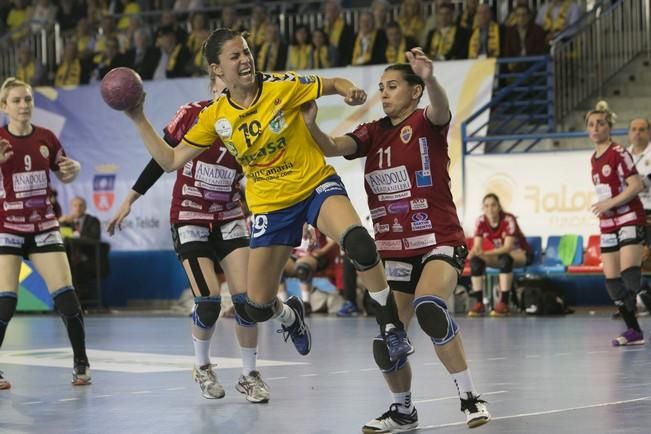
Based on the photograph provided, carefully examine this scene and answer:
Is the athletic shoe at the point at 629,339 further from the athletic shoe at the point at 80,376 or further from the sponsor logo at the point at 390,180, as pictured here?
the sponsor logo at the point at 390,180

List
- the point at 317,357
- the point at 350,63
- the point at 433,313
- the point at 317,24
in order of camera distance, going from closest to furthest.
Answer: the point at 433,313 < the point at 317,357 < the point at 350,63 < the point at 317,24

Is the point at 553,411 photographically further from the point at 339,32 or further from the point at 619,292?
the point at 339,32

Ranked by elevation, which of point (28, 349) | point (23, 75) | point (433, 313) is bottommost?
point (28, 349)

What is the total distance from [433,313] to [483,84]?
1111 cm

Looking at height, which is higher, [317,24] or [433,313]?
[317,24]

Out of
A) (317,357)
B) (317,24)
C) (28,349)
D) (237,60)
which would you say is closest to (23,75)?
(317,24)

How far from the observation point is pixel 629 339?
10773mm

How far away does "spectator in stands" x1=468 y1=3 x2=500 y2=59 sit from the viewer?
17.5 meters

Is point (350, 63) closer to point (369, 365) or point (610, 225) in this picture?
point (610, 225)

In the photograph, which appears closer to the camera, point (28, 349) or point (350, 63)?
point (28, 349)

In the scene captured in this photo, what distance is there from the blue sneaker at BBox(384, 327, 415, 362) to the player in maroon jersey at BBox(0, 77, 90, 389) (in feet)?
10.7

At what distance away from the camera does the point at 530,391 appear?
297 inches

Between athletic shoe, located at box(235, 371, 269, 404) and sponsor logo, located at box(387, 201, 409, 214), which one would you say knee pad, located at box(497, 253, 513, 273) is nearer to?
athletic shoe, located at box(235, 371, 269, 404)

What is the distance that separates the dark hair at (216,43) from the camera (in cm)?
667
